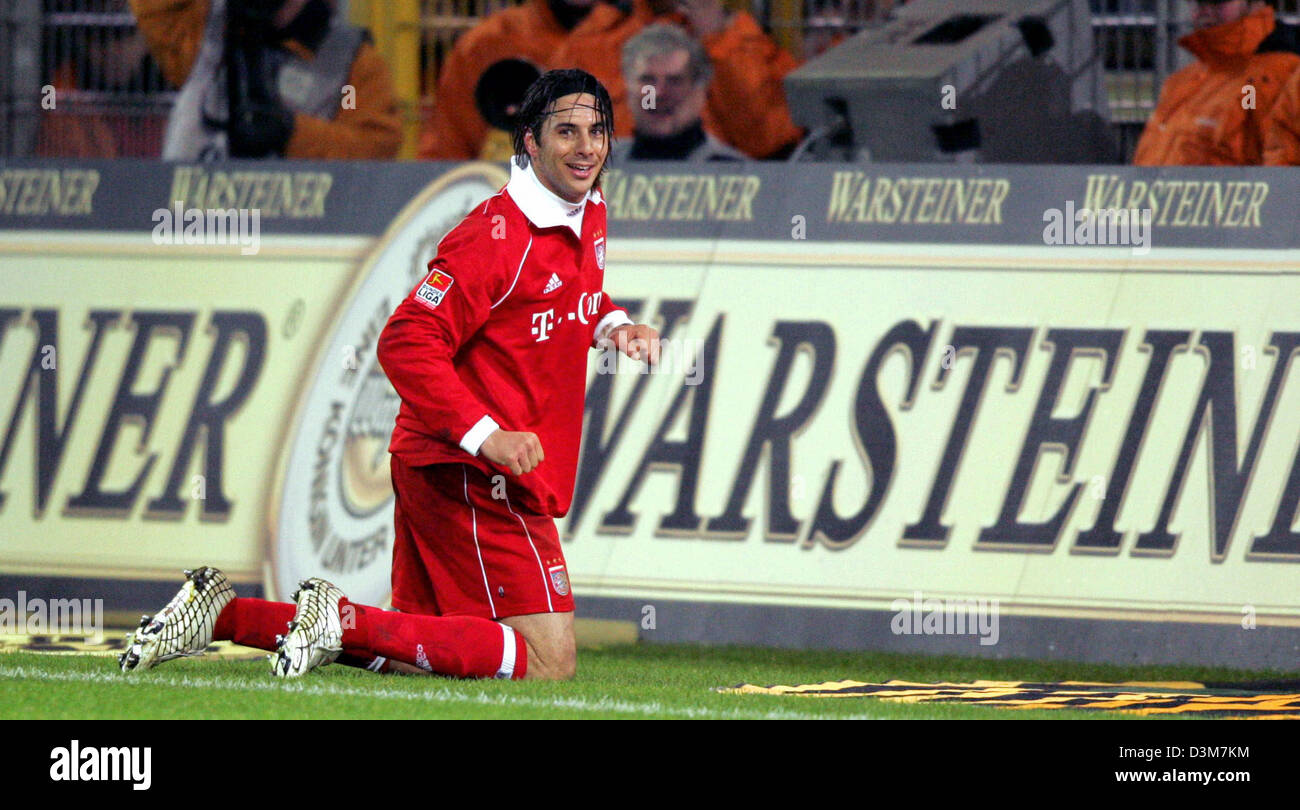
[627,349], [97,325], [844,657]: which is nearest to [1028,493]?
[844,657]

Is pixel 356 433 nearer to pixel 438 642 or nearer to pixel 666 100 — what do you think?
pixel 666 100

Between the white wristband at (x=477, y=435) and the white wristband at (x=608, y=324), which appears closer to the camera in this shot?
the white wristband at (x=477, y=435)

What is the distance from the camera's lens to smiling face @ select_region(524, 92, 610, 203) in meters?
6.27

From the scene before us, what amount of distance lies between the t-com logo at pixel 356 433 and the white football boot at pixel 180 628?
2835mm

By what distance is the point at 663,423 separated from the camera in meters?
8.67

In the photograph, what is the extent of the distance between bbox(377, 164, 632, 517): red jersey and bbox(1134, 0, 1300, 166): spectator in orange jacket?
3837mm

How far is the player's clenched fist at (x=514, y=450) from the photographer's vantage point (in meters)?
5.76

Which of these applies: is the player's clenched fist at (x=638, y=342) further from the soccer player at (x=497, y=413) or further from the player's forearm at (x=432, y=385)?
the player's forearm at (x=432, y=385)

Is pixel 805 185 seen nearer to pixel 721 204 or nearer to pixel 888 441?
pixel 721 204

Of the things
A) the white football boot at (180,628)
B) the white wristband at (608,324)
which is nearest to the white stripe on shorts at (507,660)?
the white football boot at (180,628)

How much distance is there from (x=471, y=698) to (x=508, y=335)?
130cm

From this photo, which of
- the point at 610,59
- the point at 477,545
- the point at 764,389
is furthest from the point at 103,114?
the point at 477,545

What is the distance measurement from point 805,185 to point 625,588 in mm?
2007
